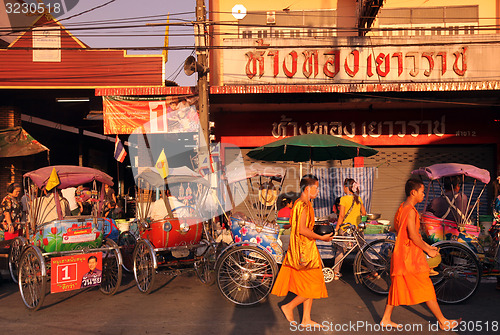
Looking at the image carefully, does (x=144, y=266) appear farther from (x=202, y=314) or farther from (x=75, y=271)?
(x=202, y=314)

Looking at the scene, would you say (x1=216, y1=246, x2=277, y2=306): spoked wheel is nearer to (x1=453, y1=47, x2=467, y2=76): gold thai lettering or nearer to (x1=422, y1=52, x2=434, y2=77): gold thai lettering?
(x1=422, y1=52, x2=434, y2=77): gold thai lettering

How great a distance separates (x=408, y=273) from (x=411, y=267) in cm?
8

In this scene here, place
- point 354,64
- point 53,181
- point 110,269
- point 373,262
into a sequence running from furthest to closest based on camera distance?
point 354,64
point 110,269
point 373,262
point 53,181

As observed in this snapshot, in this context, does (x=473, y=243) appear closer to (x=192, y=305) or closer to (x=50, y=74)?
(x=192, y=305)

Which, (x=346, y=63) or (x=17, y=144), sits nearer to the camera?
(x=346, y=63)

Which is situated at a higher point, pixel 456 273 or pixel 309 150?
pixel 309 150

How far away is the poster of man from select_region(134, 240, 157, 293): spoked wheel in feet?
2.27

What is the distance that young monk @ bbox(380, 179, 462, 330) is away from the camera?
16.6 ft

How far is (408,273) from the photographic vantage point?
5.10m

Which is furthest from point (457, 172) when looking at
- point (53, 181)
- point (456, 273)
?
point (53, 181)

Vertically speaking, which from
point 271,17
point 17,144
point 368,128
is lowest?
point 17,144

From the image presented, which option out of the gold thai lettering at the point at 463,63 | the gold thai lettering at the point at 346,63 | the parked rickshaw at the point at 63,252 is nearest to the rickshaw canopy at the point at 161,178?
the parked rickshaw at the point at 63,252

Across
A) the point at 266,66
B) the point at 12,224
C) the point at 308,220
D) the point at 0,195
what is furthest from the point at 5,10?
the point at 308,220

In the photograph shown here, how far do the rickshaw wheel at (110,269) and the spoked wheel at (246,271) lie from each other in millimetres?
1768
